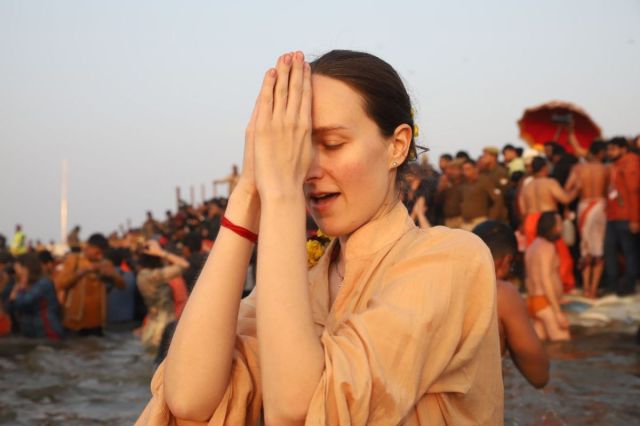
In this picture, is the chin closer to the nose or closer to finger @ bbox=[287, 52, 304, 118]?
the nose

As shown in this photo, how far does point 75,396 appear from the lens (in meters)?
9.52

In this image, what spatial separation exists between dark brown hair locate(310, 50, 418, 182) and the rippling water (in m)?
4.56

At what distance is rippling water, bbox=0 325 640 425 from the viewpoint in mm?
6973

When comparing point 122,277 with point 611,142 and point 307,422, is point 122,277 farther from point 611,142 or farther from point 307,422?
point 307,422

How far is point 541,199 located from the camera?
41.1 ft

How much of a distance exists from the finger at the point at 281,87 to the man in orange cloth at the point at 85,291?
12.7m

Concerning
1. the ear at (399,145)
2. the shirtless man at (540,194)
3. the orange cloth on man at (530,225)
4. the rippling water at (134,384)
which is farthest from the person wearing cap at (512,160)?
the ear at (399,145)

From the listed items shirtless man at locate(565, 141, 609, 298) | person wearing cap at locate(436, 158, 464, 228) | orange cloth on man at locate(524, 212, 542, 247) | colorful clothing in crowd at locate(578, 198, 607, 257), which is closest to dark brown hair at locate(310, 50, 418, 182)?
shirtless man at locate(565, 141, 609, 298)

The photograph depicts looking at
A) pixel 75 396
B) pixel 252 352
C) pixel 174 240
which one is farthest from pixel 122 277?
pixel 252 352

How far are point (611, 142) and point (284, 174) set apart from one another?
10628mm

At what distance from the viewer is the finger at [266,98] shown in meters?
1.94

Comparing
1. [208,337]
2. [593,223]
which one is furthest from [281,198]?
[593,223]

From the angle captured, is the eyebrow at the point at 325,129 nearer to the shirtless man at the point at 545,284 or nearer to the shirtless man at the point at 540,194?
the shirtless man at the point at 545,284

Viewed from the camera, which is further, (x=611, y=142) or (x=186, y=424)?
(x=611, y=142)
